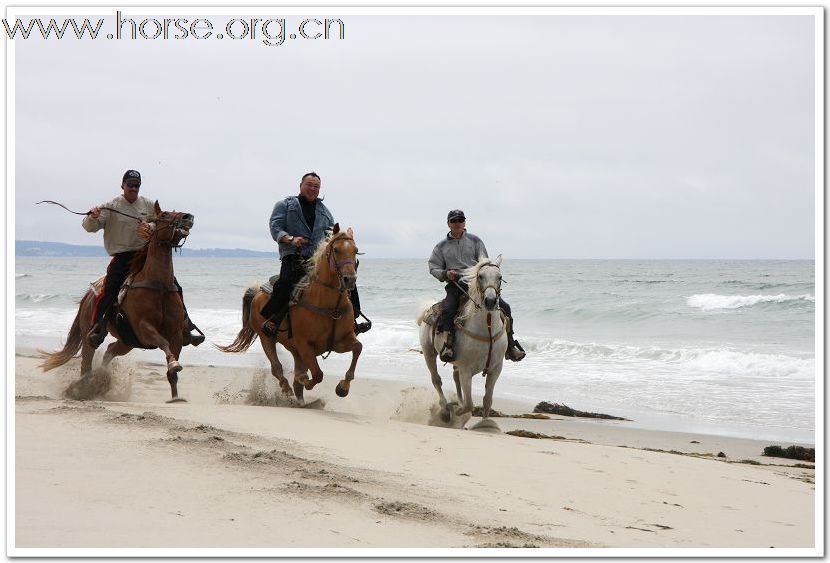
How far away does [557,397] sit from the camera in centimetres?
1437

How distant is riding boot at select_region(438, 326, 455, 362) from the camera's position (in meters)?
10.1

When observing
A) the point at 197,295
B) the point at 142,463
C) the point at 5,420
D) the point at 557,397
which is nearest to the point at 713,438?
the point at 557,397

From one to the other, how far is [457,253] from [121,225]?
13.1ft

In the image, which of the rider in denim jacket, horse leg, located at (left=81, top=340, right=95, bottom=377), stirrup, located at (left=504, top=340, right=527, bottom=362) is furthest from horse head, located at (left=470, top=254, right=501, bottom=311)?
horse leg, located at (left=81, top=340, right=95, bottom=377)

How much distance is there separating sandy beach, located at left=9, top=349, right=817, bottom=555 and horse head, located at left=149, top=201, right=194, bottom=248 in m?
2.06

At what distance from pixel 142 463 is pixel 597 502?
3205 mm

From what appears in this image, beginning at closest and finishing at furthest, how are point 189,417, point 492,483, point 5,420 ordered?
point 5,420 → point 492,483 → point 189,417

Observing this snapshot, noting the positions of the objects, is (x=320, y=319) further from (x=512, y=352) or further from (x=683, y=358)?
(x=683, y=358)

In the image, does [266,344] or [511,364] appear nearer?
[266,344]

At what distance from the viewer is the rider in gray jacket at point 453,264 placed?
10133 mm

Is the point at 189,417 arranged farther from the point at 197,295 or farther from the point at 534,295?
the point at 197,295

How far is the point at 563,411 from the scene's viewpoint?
41.0ft

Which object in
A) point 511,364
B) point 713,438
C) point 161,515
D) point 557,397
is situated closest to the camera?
point 161,515

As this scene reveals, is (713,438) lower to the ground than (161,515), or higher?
lower
